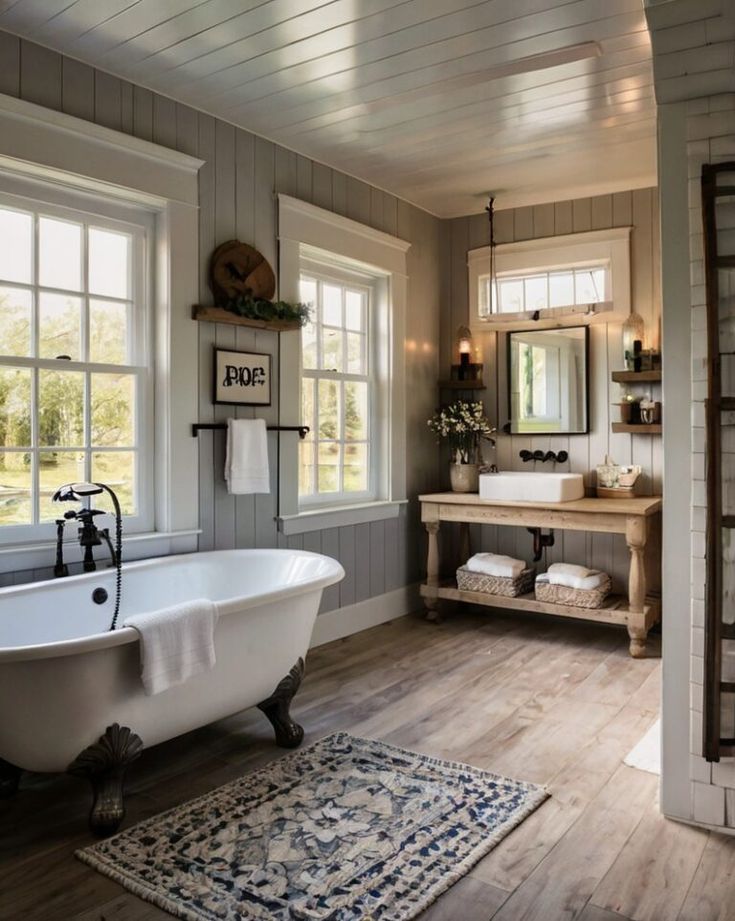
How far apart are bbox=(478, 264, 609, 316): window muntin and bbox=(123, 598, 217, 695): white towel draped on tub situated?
3317 mm

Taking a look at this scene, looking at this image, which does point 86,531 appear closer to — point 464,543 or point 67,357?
point 67,357

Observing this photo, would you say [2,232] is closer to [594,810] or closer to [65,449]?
[65,449]

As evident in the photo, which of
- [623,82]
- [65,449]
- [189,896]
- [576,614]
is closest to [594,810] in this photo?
[189,896]

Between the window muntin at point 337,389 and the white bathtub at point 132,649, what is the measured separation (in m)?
1.06

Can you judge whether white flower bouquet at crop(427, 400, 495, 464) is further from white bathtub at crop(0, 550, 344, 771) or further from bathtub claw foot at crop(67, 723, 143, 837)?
bathtub claw foot at crop(67, 723, 143, 837)

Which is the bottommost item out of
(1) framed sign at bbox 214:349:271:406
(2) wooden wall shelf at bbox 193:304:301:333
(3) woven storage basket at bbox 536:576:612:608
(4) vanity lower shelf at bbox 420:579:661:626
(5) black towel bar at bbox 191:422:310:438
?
(4) vanity lower shelf at bbox 420:579:661:626

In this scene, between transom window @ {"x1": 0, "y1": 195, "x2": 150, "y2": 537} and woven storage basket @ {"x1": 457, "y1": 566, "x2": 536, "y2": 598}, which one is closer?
transom window @ {"x1": 0, "y1": 195, "x2": 150, "y2": 537}

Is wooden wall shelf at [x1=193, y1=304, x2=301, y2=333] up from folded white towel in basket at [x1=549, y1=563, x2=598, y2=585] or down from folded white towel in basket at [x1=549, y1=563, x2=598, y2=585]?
up

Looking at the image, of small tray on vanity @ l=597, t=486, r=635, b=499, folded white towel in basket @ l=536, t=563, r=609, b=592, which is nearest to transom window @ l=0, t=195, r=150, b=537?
folded white towel in basket @ l=536, t=563, r=609, b=592

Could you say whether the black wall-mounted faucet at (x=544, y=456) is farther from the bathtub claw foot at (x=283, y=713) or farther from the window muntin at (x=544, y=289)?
the bathtub claw foot at (x=283, y=713)

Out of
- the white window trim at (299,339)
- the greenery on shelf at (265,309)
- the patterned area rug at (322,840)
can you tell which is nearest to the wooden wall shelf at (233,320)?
the greenery on shelf at (265,309)

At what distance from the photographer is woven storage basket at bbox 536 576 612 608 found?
438cm

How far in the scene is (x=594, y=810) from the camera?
2.49m

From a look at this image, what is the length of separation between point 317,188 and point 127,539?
227 cm
